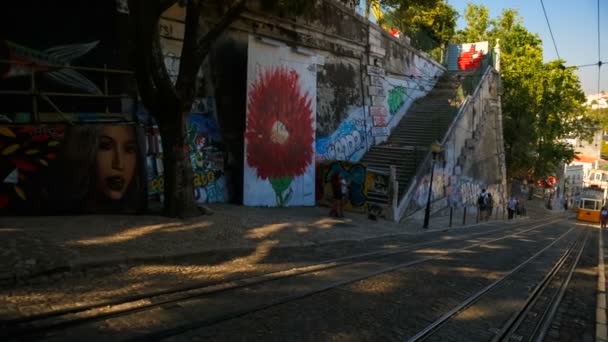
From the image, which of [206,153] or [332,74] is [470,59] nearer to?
[332,74]

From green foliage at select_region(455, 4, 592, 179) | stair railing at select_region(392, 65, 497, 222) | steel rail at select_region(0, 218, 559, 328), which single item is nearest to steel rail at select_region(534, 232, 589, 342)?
steel rail at select_region(0, 218, 559, 328)

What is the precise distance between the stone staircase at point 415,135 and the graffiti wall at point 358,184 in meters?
0.25

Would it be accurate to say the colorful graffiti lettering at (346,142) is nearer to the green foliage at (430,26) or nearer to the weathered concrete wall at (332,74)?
the weathered concrete wall at (332,74)

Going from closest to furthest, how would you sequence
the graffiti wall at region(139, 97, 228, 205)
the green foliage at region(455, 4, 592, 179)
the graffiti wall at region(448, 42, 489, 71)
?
the graffiti wall at region(139, 97, 228, 205), the graffiti wall at region(448, 42, 489, 71), the green foliage at region(455, 4, 592, 179)

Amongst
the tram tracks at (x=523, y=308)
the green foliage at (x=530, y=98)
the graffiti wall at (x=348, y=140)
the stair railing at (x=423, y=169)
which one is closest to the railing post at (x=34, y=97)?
the tram tracks at (x=523, y=308)

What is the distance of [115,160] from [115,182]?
49cm

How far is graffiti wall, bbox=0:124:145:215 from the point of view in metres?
9.27

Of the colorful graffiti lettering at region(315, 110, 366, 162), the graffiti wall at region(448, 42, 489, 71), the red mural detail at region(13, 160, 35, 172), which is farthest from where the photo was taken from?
the graffiti wall at region(448, 42, 489, 71)

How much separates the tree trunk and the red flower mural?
15.3 feet

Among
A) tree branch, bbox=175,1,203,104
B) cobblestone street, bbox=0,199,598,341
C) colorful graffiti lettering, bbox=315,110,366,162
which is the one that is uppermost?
tree branch, bbox=175,1,203,104

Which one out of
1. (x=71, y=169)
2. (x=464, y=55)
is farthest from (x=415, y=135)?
(x=71, y=169)

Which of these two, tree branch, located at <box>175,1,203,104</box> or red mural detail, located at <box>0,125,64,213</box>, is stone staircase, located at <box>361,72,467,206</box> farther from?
red mural detail, located at <box>0,125,64,213</box>

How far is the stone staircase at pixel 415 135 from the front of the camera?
67.4ft

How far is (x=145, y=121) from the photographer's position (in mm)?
12609
